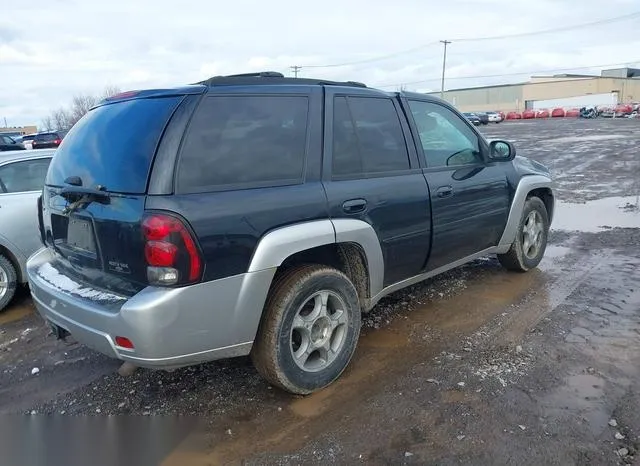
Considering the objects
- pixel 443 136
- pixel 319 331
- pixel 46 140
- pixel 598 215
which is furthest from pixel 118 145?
pixel 46 140

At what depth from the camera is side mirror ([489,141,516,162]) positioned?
196 inches

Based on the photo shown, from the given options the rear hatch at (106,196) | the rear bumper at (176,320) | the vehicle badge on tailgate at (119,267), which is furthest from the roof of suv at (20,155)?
the vehicle badge on tailgate at (119,267)

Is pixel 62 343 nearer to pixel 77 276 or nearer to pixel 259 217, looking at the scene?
pixel 77 276

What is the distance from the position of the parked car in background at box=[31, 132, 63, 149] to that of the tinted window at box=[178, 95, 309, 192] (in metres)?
24.2

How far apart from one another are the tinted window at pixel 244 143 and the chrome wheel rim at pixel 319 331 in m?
0.82

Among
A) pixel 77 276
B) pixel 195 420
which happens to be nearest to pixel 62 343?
pixel 77 276

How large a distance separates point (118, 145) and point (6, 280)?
308cm

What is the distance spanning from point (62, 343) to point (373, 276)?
2.66 metres

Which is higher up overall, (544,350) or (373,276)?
(373,276)

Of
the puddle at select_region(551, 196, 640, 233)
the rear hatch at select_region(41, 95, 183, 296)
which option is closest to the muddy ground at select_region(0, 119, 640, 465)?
the rear hatch at select_region(41, 95, 183, 296)

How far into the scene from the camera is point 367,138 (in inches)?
151

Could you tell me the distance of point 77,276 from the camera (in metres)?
3.32

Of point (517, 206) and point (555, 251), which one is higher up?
point (517, 206)

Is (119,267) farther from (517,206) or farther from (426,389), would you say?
(517,206)
